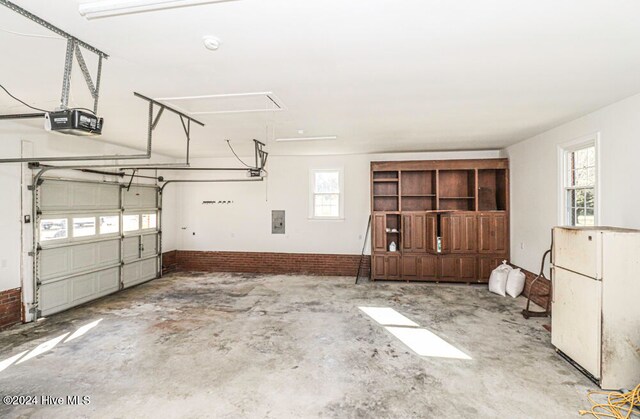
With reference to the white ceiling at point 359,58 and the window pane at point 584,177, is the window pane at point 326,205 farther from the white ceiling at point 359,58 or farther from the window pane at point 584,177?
the window pane at point 584,177

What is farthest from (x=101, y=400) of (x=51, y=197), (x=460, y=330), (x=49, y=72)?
(x=460, y=330)

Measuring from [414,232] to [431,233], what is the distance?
0.37m

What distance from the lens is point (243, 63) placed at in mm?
2754

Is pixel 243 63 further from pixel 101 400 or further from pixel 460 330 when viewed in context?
pixel 460 330

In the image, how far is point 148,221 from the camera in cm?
752

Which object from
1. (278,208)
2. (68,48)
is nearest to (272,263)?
(278,208)

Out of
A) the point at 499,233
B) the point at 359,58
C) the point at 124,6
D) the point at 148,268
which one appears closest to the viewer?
the point at 124,6

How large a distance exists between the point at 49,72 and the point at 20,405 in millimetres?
3094

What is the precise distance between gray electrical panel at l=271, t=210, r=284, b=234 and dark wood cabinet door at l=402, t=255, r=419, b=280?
10.6 ft

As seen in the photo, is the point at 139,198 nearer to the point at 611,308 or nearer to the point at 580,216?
the point at 611,308

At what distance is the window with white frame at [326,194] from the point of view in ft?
26.3

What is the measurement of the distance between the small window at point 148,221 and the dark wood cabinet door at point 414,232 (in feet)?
19.9

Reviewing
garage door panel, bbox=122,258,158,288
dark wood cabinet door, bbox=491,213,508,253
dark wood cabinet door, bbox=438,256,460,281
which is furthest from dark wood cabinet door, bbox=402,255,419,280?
garage door panel, bbox=122,258,158,288

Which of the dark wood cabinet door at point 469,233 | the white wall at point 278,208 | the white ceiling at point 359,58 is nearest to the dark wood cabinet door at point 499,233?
the dark wood cabinet door at point 469,233
